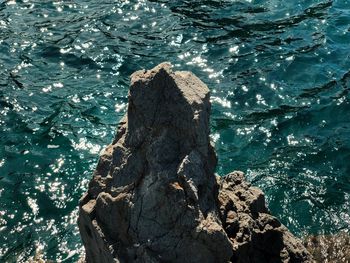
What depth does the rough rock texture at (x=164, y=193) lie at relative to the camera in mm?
6410

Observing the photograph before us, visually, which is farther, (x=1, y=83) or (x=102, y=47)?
(x=102, y=47)

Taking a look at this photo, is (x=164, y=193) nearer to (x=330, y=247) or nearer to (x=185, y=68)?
(x=330, y=247)

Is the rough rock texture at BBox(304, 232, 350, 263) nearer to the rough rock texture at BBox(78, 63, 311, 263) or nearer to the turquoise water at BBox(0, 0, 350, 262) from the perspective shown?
the turquoise water at BBox(0, 0, 350, 262)

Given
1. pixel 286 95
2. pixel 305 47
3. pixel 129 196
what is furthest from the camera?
pixel 305 47

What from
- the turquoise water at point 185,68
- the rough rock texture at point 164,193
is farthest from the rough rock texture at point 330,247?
the rough rock texture at point 164,193

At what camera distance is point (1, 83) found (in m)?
14.3

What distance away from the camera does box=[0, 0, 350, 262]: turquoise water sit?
10.7 metres

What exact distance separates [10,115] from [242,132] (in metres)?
5.33

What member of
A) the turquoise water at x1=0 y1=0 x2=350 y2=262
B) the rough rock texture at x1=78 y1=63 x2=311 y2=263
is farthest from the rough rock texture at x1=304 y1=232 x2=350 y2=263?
the rough rock texture at x1=78 y1=63 x2=311 y2=263

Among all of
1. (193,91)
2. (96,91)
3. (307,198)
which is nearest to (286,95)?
(307,198)

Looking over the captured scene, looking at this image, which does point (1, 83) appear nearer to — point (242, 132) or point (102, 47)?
point (102, 47)

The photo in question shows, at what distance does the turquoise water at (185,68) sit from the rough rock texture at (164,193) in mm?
2992

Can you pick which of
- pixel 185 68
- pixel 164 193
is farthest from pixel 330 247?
pixel 185 68

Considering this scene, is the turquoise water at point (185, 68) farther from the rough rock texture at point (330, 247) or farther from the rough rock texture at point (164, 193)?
the rough rock texture at point (164, 193)
